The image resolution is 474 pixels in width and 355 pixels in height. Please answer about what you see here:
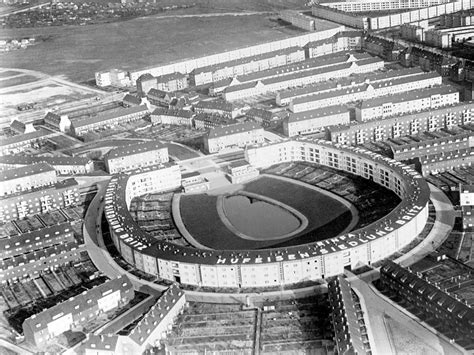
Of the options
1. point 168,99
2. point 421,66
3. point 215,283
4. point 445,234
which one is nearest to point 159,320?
point 215,283

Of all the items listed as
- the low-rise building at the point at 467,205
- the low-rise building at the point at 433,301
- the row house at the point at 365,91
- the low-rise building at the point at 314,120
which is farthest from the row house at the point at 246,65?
the low-rise building at the point at 433,301

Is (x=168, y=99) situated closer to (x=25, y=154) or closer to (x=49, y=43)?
(x=25, y=154)

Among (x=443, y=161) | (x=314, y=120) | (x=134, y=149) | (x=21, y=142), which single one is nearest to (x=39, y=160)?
(x=134, y=149)

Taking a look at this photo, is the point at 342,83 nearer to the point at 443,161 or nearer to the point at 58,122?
the point at 443,161

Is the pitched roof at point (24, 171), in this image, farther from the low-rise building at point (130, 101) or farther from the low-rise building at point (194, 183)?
the low-rise building at point (130, 101)

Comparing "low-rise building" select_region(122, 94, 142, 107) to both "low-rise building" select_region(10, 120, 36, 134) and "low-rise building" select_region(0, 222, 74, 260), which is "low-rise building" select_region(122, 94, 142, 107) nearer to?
"low-rise building" select_region(10, 120, 36, 134)
